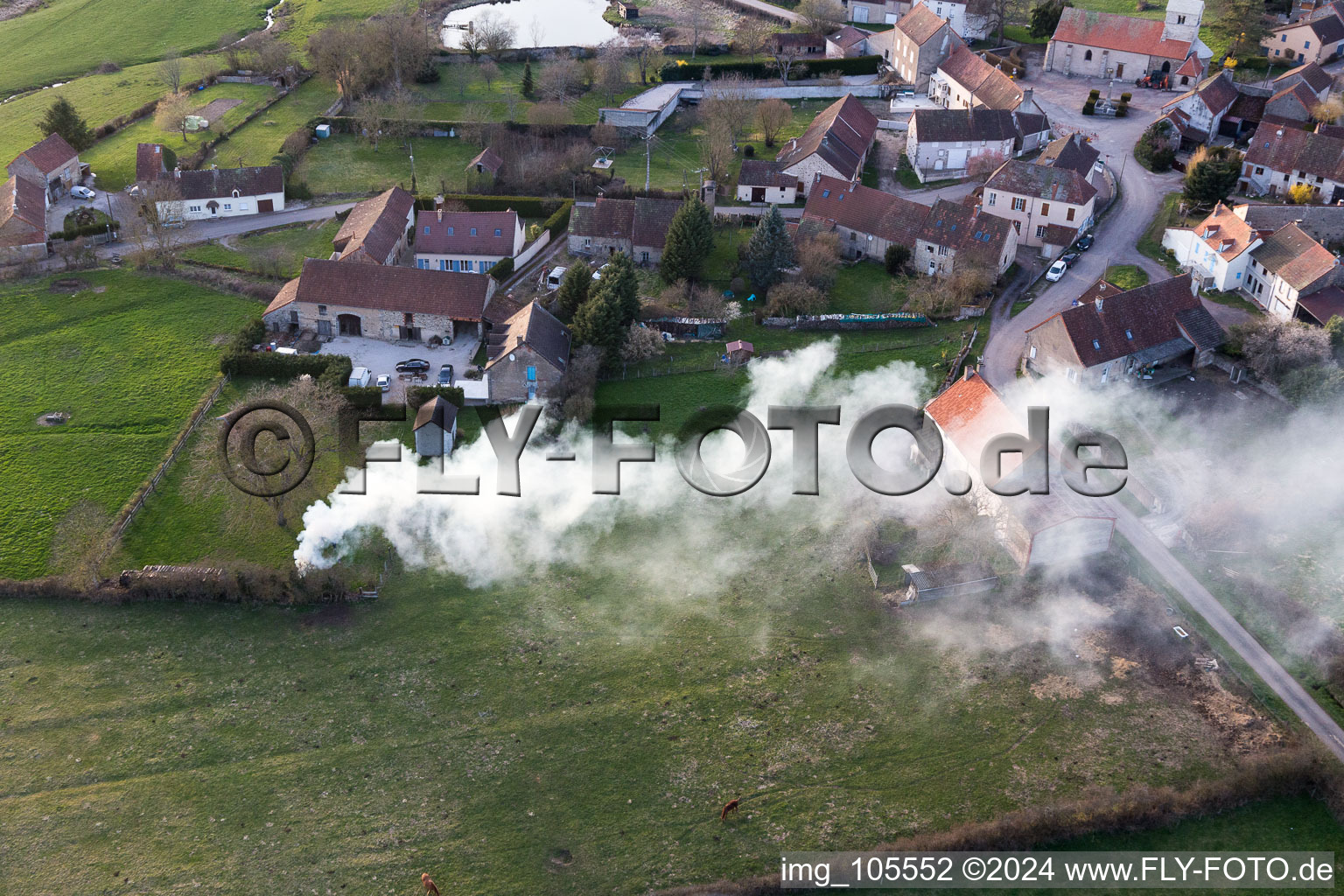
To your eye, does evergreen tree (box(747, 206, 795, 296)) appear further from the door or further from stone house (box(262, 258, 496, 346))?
the door

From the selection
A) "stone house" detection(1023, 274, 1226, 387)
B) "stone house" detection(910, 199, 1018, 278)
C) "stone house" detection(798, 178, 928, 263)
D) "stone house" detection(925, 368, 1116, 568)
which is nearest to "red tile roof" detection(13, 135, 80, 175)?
"stone house" detection(798, 178, 928, 263)

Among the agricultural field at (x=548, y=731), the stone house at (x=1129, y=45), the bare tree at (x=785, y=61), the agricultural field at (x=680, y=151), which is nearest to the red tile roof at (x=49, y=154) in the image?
the agricultural field at (x=680, y=151)

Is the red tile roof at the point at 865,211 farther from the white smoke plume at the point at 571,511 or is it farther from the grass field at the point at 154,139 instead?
the grass field at the point at 154,139

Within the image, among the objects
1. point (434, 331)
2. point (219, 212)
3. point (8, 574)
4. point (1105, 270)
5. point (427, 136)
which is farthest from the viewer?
point (427, 136)

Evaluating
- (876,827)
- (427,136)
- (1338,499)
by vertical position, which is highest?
(427,136)

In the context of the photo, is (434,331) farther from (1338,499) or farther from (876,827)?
(1338,499)

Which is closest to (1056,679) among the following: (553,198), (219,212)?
(553,198)
